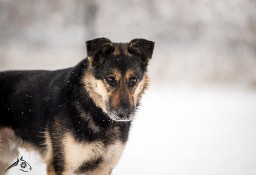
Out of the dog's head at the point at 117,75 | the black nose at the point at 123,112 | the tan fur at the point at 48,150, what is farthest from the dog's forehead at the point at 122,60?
the tan fur at the point at 48,150

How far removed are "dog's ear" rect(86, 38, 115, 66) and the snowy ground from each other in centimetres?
150

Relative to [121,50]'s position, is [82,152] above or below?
below

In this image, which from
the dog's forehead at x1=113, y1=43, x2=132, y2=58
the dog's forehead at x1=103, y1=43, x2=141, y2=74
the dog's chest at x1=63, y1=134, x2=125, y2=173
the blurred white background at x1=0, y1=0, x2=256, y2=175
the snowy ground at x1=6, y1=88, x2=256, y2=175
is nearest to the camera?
the dog's chest at x1=63, y1=134, x2=125, y2=173

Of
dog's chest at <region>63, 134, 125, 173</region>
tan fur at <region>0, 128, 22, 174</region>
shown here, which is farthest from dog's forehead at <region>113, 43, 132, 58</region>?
tan fur at <region>0, 128, 22, 174</region>

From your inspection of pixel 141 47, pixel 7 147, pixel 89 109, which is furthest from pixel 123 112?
pixel 7 147

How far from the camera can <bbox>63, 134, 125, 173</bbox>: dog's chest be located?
4422 mm

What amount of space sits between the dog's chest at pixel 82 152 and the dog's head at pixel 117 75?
14.0 inches

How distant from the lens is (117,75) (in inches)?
177

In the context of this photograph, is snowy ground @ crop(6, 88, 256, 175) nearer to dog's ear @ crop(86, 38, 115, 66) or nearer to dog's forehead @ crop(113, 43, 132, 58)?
dog's ear @ crop(86, 38, 115, 66)

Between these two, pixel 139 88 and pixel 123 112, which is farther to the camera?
pixel 139 88

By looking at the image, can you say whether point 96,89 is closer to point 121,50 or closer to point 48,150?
point 121,50

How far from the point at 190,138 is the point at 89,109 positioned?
4579 mm

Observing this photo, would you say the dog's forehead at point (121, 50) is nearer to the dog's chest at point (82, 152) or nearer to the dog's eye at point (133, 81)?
the dog's eye at point (133, 81)

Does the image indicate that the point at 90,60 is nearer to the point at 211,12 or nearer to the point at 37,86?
the point at 37,86
